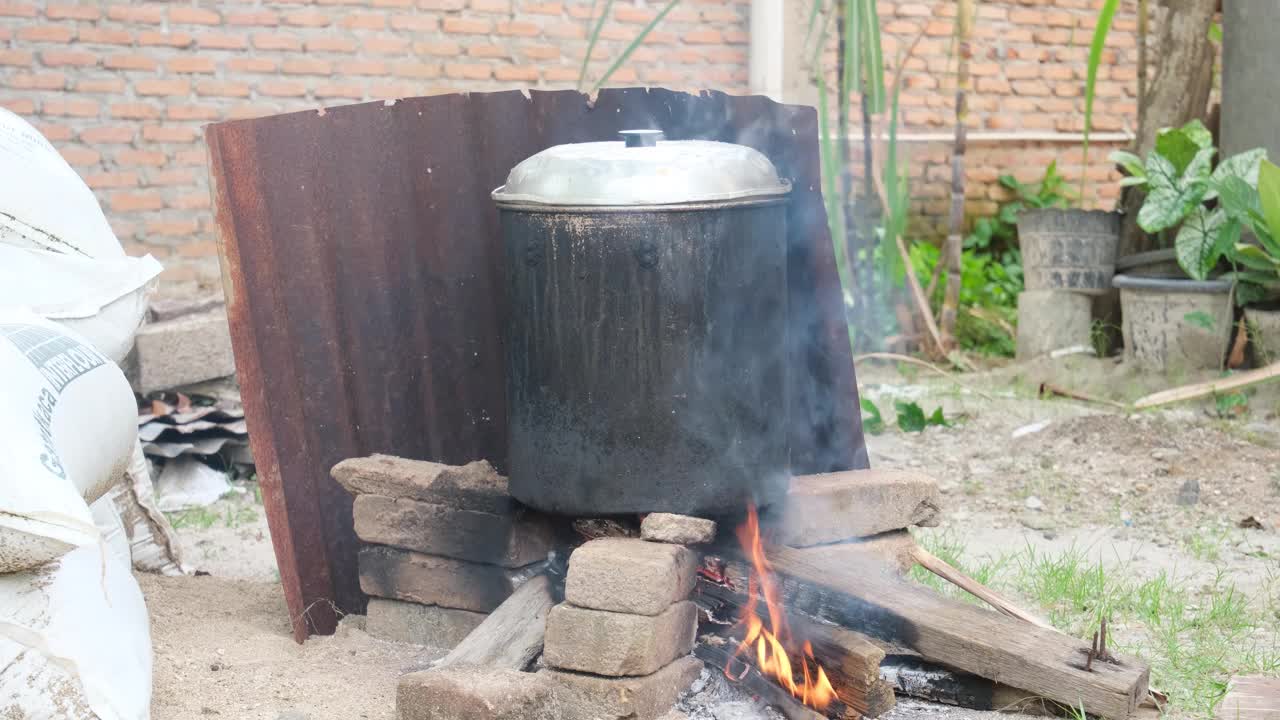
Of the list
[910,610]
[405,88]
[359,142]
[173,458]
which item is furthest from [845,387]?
[405,88]

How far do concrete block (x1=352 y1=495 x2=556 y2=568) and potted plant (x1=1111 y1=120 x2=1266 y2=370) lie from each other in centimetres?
399

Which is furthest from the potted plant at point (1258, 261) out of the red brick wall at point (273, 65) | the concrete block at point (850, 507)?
the concrete block at point (850, 507)

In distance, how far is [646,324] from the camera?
2.15 m

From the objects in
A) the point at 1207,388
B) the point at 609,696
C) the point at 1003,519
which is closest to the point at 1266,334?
the point at 1207,388

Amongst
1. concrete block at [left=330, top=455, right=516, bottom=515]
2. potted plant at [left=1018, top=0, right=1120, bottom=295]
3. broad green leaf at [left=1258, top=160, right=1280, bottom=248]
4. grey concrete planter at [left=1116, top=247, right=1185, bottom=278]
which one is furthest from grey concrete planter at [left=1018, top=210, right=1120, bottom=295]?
concrete block at [left=330, top=455, right=516, bottom=515]

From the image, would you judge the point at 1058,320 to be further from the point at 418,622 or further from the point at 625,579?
the point at 625,579

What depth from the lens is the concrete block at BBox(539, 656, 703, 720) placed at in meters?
2.07

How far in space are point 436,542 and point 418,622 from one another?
0.73ft

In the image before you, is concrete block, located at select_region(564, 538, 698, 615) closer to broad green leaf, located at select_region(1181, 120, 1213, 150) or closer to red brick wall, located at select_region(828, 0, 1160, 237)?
broad green leaf, located at select_region(1181, 120, 1213, 150)

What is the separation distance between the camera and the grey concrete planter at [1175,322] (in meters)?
5.42

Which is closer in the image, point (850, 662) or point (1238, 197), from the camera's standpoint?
point (850, 662)

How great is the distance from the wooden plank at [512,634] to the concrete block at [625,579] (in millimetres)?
200

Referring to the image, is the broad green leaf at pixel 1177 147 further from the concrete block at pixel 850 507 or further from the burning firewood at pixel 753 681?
the burning firewood at pixel 753 681

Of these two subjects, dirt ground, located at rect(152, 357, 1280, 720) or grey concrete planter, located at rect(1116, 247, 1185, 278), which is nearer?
dirt ground, located at rect(152, 357, 1280, 720)
